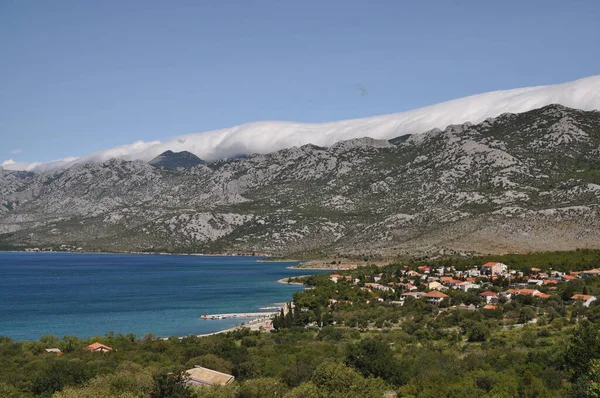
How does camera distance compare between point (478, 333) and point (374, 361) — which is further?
point (478, 333)

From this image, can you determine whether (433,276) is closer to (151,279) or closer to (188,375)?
(151,279)

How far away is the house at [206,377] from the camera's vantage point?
3587 cm

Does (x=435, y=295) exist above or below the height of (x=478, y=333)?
below

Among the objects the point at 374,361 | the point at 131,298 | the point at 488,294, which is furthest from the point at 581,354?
the point at 131,298

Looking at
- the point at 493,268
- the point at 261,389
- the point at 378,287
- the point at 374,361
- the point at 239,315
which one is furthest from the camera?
the point at 493,268

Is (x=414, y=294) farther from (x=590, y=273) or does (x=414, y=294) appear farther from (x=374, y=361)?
(x=374, y=361)

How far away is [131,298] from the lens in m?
104

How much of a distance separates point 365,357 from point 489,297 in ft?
149

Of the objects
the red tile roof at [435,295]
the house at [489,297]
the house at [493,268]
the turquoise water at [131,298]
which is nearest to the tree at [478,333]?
the house at [489,297]

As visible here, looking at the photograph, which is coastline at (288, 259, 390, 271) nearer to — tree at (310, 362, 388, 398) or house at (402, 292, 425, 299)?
house at (402, 292, 425, 299)

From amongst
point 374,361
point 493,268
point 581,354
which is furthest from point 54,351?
point 493,268

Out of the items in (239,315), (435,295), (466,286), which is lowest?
(466,286)

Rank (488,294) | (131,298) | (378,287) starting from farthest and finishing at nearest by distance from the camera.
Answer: (131,298) → (378,287) → (488,294)

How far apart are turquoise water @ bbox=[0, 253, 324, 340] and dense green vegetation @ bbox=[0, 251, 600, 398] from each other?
15738 mm
